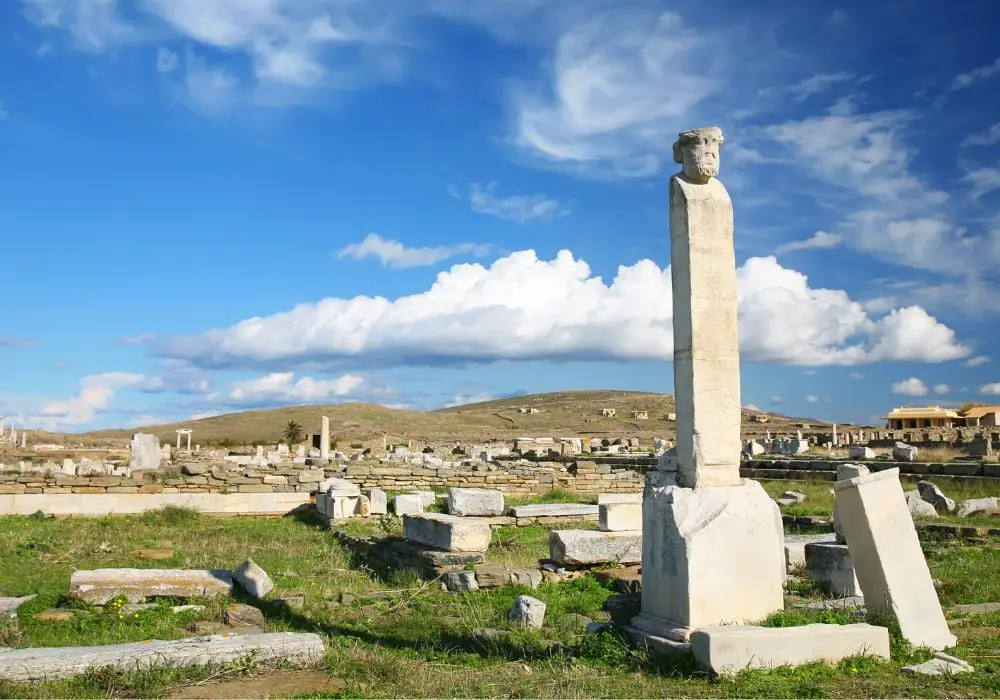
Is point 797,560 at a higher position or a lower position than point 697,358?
lower

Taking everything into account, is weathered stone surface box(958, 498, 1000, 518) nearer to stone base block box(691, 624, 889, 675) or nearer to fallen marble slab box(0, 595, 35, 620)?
stone base block box(691, 624, 889, 675)

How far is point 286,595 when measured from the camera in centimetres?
878

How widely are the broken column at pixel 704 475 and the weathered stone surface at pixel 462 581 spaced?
3.16m

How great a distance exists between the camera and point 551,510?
562 inches

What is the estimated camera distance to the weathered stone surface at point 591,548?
9.63 m

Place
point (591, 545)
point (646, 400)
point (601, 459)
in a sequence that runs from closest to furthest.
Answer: point (591, 545)
point (601, 459)
point (646, 400)

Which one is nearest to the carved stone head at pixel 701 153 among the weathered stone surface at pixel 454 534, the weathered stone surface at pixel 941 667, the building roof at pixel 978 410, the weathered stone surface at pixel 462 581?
the weathered stone surface at pixel 941 667

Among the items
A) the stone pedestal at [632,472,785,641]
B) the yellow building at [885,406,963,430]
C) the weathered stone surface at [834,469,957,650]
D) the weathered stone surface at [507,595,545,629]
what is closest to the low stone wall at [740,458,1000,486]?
the weathered stone surface at [834,469,957,650]

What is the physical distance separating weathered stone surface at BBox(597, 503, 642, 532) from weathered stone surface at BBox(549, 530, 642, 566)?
810 mm

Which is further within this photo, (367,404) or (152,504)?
(367,404)

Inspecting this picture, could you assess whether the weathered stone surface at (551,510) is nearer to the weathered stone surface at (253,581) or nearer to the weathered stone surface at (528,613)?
the weathered stone surface at (253,581)

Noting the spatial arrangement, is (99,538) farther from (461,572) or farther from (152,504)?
(461,572)

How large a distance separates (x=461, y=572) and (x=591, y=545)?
1745mm

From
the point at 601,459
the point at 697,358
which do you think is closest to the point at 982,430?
the point at 601,459
